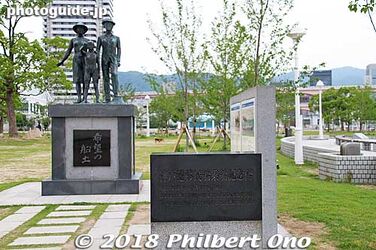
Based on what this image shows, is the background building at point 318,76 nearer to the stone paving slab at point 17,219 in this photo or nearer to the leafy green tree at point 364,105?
the leafy green tree at point 364,105

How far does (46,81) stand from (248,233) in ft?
101

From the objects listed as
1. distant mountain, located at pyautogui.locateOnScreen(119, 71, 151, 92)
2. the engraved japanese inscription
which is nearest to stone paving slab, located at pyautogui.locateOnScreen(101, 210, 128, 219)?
the engraved japanese inscription

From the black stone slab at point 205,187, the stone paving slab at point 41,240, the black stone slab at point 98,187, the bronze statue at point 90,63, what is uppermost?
the bronze statue at point 90,63

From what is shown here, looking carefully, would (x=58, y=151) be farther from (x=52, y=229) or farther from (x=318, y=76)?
(x=318, y=76)

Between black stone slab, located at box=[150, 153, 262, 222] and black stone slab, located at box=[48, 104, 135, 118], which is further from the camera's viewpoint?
black stone slab, located at box=[48, 104, 135, 118]

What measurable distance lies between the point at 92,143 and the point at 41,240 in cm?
417

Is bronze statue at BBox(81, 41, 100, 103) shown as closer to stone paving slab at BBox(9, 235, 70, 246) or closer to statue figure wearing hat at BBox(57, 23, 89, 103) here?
statue figure wearing hat at BBox(57, 23, 89, 103)

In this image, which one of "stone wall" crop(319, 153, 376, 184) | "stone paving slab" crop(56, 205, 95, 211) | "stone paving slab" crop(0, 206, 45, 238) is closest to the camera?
"stone paving slab" crop(0, 206, 45, 238)

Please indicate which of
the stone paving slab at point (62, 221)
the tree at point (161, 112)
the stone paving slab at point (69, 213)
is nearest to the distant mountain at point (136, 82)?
the tree at point (161, 112)

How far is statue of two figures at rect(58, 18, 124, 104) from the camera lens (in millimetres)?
10258

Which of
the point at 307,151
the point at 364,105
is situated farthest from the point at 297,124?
the point at 364,105

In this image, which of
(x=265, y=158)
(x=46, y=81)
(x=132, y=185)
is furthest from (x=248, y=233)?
(x=46, y=81)

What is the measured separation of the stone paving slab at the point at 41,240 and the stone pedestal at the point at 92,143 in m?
3.82

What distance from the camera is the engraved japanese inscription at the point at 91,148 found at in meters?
9.76
